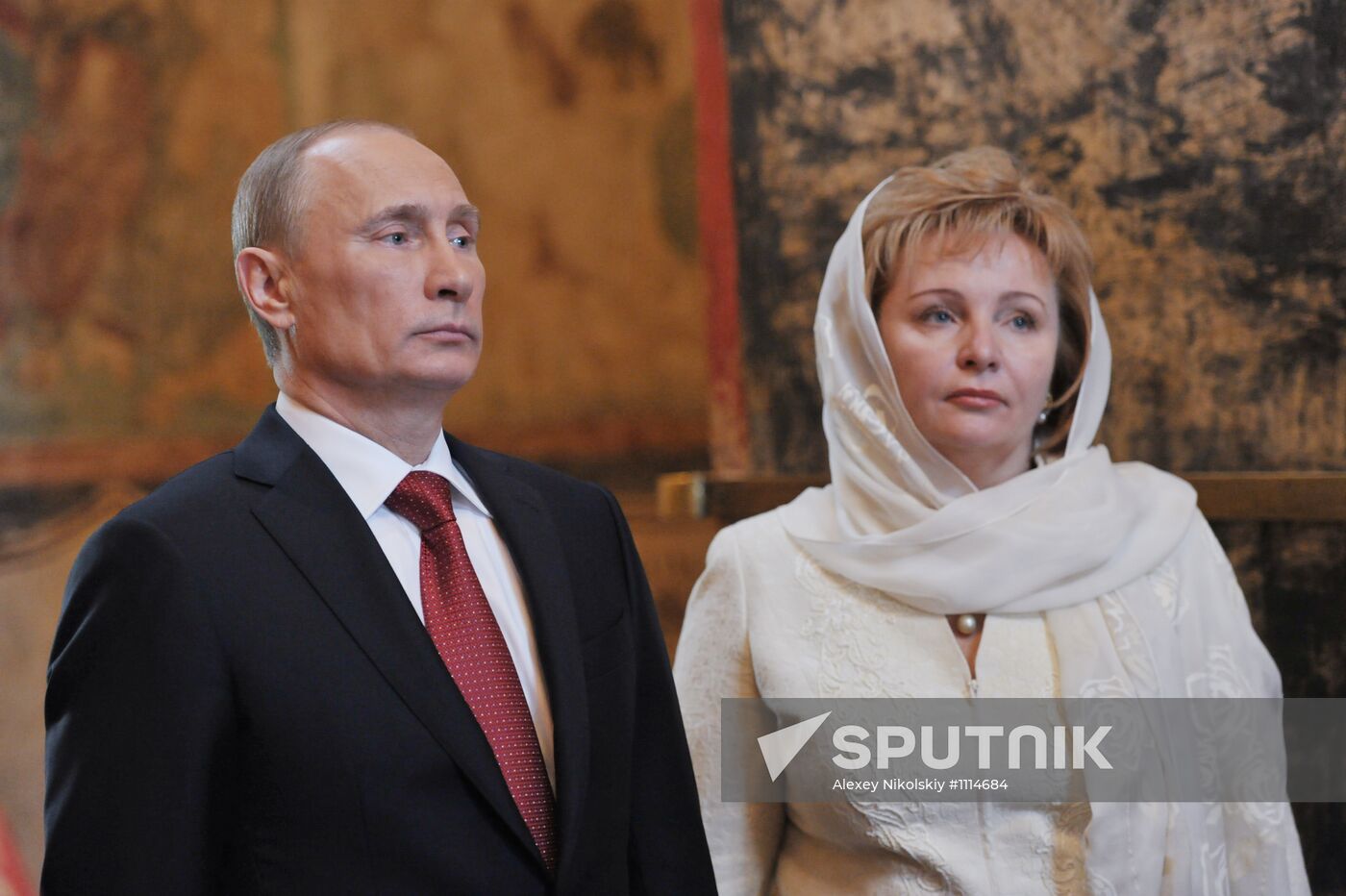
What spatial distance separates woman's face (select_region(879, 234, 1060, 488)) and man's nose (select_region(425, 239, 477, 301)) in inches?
32.9

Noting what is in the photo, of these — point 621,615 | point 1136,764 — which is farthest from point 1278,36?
point 621,615

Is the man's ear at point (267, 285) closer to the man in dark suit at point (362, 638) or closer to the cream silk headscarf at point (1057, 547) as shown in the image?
the man in dark suit at point (362, 638)

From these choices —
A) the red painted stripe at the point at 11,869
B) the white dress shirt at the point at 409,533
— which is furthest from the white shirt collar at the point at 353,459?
the red painted stripe at the point at 11,869

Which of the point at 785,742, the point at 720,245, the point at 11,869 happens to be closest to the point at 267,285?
the point at 785,742

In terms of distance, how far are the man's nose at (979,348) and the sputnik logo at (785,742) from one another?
61cm

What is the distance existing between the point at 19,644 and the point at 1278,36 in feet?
14.6

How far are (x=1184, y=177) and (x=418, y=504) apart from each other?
176 cm

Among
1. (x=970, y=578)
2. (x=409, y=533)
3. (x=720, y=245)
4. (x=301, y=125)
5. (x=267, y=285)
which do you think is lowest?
(x=970, y=578)

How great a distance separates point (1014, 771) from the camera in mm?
2090

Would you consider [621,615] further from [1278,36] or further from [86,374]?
[86,374]

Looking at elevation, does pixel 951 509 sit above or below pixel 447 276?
below

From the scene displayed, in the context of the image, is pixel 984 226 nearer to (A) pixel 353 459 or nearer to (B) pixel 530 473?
(B) pixel 530 473

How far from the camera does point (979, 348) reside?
218 centimetres

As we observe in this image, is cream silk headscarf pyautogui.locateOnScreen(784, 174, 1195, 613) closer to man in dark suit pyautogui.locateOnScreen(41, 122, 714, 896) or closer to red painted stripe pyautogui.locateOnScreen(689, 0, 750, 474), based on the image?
man in dark suit pyautogui.locateOnScreen(41, 122, 714, 896)
